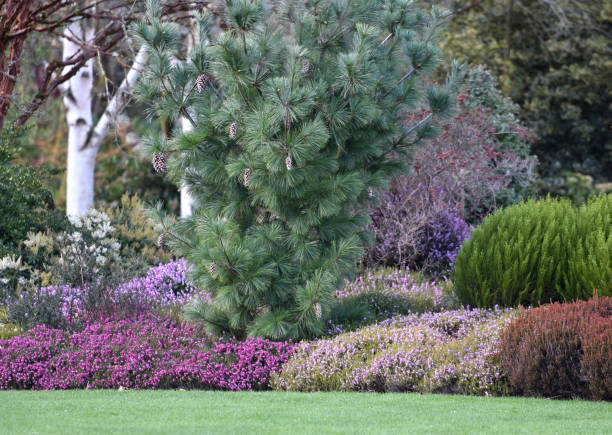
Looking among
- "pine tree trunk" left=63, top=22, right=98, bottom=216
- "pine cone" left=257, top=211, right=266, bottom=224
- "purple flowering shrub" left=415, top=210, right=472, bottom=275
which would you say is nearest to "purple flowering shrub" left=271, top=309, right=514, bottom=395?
"pine cone" left=257, top=211, right=266, bottom=224

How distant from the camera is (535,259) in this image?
8898mm

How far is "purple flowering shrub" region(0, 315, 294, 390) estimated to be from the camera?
748cm

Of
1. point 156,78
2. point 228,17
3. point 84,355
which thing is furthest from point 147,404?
point 228,17

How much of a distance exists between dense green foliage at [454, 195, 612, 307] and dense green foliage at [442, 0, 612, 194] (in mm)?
12426

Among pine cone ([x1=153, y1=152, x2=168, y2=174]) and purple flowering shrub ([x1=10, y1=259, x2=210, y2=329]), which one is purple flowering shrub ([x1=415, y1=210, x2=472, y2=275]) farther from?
pine cone ([x1=153, y1=152, x2=168, y2=174])

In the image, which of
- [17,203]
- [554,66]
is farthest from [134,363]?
[554,66]

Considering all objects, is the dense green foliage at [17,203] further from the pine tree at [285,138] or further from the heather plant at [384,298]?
the heather plant at [384,298]

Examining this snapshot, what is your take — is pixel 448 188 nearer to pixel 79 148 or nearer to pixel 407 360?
pixel 79 148

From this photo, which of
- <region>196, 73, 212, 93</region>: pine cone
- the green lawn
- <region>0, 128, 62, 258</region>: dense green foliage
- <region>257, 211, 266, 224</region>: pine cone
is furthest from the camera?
<region>0, 128, 62, 258</region>: dense green foliage

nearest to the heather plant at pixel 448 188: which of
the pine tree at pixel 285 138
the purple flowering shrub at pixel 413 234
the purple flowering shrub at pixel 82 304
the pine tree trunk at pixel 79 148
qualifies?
the purple flowering shrub at pixel 413 234

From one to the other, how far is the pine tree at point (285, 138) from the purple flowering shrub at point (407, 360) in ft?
1.62

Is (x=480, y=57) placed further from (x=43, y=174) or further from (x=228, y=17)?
(x=228, y=17)

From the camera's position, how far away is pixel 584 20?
21.2m

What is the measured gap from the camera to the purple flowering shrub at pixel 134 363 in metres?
7.48
